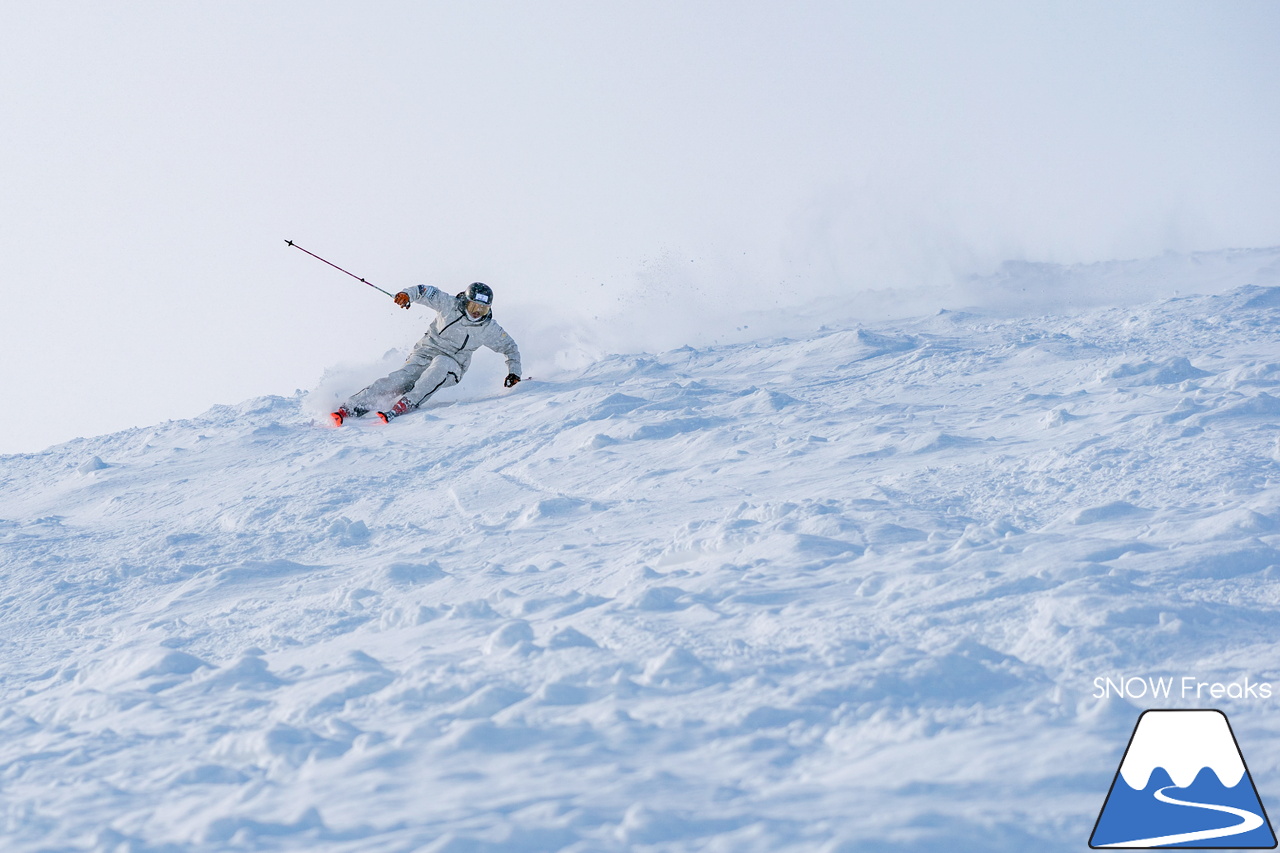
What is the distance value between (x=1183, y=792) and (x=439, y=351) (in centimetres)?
903

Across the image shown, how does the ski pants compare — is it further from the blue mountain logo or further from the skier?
the blue mountain logo

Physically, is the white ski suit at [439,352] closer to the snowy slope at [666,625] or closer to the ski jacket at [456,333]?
the ski jacket at [456,333]

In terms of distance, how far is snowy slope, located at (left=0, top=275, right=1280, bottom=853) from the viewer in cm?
294

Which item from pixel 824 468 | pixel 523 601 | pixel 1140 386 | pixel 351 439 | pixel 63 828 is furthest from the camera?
pixel 351 439

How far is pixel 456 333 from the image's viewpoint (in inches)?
422

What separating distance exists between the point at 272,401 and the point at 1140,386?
977 centimetres

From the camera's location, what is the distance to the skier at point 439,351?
1047 centimetres

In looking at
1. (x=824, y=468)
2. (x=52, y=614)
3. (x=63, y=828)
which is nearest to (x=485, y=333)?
(x=824, y=468)

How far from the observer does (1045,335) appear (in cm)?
1045

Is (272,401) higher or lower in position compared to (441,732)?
higher

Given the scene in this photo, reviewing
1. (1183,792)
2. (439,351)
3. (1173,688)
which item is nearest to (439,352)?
(439,351)

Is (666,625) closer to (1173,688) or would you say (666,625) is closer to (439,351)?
(1173,688)

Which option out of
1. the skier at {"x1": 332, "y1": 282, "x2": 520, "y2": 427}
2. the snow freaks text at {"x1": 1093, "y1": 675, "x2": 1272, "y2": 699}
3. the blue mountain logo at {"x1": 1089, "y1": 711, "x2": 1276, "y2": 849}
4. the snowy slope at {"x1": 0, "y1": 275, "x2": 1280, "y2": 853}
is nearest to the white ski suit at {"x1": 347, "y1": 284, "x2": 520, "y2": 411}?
the skier at {"x1": 332, "y1": 282, "x2": 520, "y2": 427}

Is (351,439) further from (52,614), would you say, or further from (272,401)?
(52,614)
